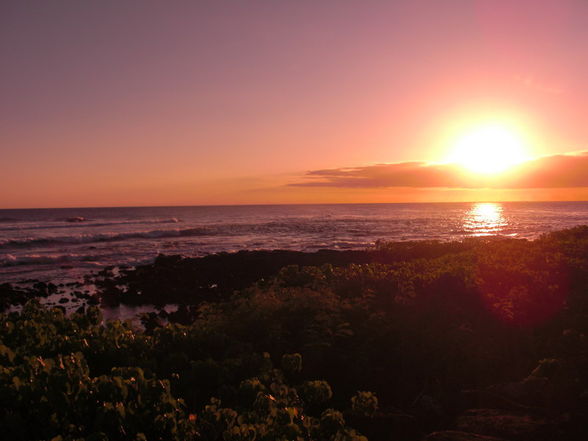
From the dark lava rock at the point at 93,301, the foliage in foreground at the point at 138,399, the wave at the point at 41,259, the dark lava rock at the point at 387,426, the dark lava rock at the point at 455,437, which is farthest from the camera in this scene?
the wave at the point at 41,259

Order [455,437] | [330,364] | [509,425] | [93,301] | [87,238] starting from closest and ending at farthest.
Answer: [455,437] → [509,425] → [330,364] → [93,301] → [87,238]

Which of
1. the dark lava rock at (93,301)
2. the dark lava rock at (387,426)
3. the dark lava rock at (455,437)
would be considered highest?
the dark lava rock at (455,437)

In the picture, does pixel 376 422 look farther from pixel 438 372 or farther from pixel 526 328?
pixel 526 328

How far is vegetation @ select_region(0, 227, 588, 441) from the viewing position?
4043mm

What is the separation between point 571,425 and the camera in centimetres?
490

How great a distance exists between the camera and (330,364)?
673 centimetres

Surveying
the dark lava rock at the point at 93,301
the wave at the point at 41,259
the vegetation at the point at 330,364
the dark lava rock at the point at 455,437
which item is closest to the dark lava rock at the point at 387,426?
the vegetation at the point at 330,364

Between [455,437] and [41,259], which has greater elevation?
[455,437]

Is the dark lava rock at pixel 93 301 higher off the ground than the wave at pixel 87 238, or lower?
lower

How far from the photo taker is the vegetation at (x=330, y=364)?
4.04m

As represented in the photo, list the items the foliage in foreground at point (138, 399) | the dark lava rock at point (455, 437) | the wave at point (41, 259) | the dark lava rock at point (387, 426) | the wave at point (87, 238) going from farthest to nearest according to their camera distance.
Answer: the wave at point (87, 238), the wave at point (41, 259), the dark lava rock at point (387, 426), the dark lava rock at point (455, 437), the foliage in foreground at point (138, 399)

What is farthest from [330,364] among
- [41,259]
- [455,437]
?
[41,259]

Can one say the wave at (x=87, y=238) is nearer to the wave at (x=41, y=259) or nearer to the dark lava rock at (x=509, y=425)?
the wave at (x=41, y=259)

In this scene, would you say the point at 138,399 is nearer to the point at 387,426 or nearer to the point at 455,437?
the point at 387,426
